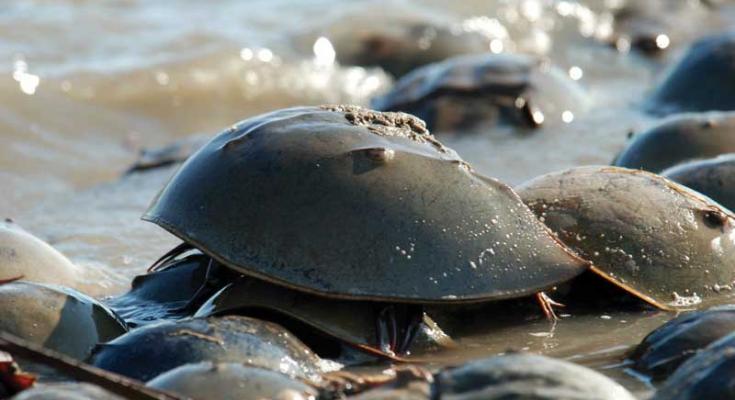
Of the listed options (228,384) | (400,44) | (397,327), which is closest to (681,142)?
(397,327)

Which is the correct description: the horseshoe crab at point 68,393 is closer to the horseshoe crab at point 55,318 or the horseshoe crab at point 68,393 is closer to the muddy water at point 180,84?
the horseshoe crab at point 55,318

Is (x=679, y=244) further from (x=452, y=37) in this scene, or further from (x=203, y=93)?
(x=452, y=37)

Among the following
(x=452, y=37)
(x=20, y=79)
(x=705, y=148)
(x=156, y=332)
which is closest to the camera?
(x=156, y=332)

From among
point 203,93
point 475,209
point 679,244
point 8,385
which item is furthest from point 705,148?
point 203,93

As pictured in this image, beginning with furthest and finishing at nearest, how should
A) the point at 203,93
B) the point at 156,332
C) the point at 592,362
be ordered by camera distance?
the point at 203,93, the point at 592,362, the point at 156,332

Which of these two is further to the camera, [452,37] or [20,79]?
[452,37]

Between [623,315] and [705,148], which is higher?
[705,148]
